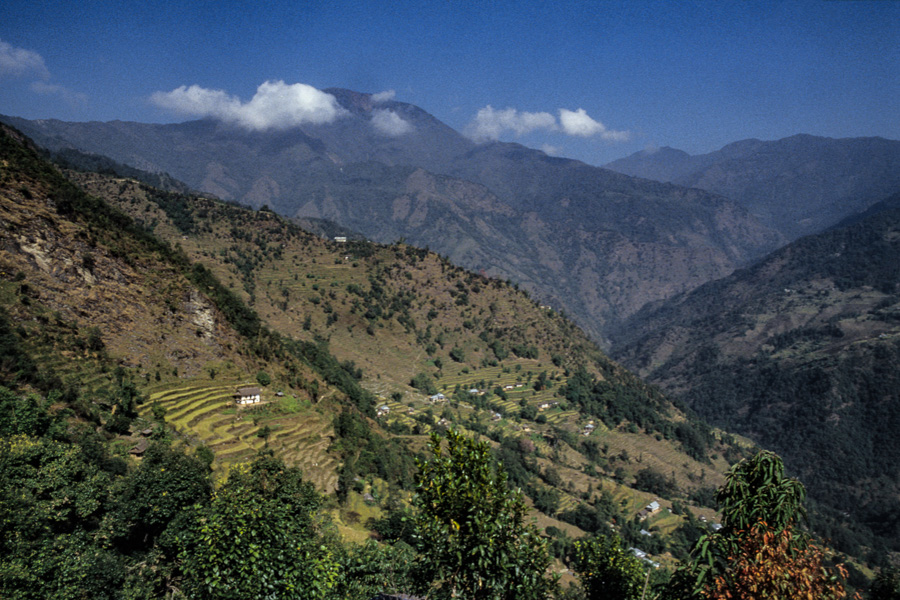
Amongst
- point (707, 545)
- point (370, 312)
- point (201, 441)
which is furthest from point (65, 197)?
point (370, 312)

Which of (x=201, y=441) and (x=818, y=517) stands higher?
(x=201, y=441)

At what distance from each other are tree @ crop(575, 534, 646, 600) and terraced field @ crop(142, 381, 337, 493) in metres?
19.1

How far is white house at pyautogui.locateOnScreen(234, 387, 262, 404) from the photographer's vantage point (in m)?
34.2

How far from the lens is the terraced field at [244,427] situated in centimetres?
2972

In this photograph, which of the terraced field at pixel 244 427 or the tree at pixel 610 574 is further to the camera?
the terraced field at pixel 244 427

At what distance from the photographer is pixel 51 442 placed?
62.0ft

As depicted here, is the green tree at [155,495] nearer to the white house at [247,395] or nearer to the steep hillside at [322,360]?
the steep hillside at [322,360]

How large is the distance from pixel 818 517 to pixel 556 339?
59.1 meters

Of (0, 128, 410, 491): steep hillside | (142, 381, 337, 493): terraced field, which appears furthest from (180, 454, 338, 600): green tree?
(142, 381, 337, 493): terraced field

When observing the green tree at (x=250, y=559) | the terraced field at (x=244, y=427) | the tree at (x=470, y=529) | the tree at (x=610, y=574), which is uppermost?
the tree at (x=470, y=529)

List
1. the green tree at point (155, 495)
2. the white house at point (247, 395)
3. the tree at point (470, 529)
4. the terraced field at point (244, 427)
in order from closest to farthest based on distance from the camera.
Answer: the tree at point (470, 529) → the green tree at point (155, 495) → the terraced field at point (244, 427) → the white house at point (247, 395)

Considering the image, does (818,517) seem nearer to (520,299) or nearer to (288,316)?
(520,299)

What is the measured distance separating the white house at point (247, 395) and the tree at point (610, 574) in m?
24.8

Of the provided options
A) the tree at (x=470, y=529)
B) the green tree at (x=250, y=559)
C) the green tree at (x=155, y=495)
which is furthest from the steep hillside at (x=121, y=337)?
the tree at (x=470, y=529)
